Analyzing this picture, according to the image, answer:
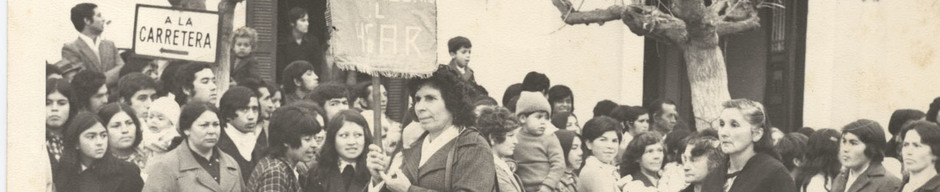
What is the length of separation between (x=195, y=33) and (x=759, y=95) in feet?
10.7

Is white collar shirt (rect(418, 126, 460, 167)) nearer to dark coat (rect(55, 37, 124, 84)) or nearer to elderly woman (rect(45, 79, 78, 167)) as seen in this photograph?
dark coat (rect(55, 37, 124, 84))

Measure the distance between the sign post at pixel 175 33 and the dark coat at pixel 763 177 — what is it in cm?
297

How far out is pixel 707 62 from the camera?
1171 cm

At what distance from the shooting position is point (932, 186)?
37.6ft

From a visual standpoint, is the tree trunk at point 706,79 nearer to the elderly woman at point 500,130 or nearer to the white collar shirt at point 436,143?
the elderly woman at point 500,130

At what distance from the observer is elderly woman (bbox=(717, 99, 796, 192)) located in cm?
1079

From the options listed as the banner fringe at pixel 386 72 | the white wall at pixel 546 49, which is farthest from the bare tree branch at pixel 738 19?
the banner fringe at pixel 386 72

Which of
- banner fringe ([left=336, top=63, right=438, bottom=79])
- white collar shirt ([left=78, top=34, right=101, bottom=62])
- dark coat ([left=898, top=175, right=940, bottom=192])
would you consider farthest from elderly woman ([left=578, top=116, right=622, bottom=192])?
white collar shirt ([left=78, top=34, right=101, bottom=62])

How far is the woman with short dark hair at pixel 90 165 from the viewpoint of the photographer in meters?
10.9

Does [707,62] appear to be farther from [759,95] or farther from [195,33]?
[195,33]

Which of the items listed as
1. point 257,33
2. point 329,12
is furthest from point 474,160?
point 257,33

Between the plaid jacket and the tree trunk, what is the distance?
2.38m

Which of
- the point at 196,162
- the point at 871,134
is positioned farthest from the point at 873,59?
the point at 196,162

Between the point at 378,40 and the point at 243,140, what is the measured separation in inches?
48.8
